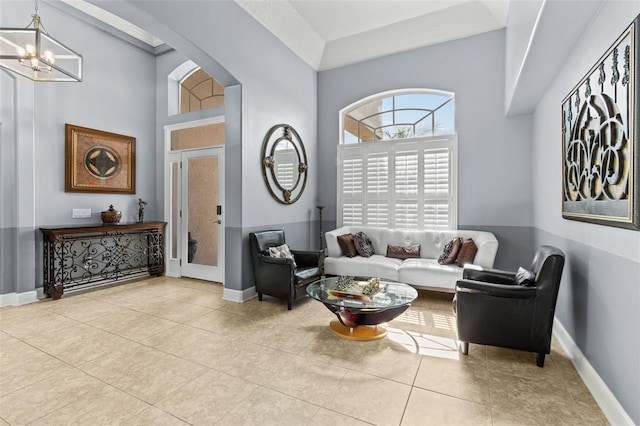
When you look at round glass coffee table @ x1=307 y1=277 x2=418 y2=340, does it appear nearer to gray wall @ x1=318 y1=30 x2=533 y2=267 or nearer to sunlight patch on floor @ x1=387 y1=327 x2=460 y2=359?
sunlight patch on floor @ x1=387 y1=327 x2=460 y2=359

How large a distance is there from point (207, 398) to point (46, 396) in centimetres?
110

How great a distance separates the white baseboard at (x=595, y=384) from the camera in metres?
1.72

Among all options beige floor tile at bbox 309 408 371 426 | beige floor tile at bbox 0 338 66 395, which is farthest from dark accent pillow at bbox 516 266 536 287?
beige floor tile at bbox 0 338 66 395

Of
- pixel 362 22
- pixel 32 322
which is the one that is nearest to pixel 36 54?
pixel 32 322

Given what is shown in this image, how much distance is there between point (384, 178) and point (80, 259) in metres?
5.08

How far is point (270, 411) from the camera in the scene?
185 cm

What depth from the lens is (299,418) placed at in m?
1.79

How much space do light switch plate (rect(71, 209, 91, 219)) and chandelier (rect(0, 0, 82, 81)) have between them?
2.06 meters

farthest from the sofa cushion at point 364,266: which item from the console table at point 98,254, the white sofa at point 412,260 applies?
the console table at point 98,254

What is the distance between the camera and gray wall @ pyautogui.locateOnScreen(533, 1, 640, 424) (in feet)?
5.45

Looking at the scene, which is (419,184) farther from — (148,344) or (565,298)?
(148,344)

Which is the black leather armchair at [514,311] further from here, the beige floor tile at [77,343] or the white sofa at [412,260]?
the beige floor tile at [77,343]

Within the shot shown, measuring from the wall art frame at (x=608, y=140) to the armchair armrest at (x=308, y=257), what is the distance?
2.82m

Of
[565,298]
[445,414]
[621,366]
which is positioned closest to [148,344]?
[445,414]
